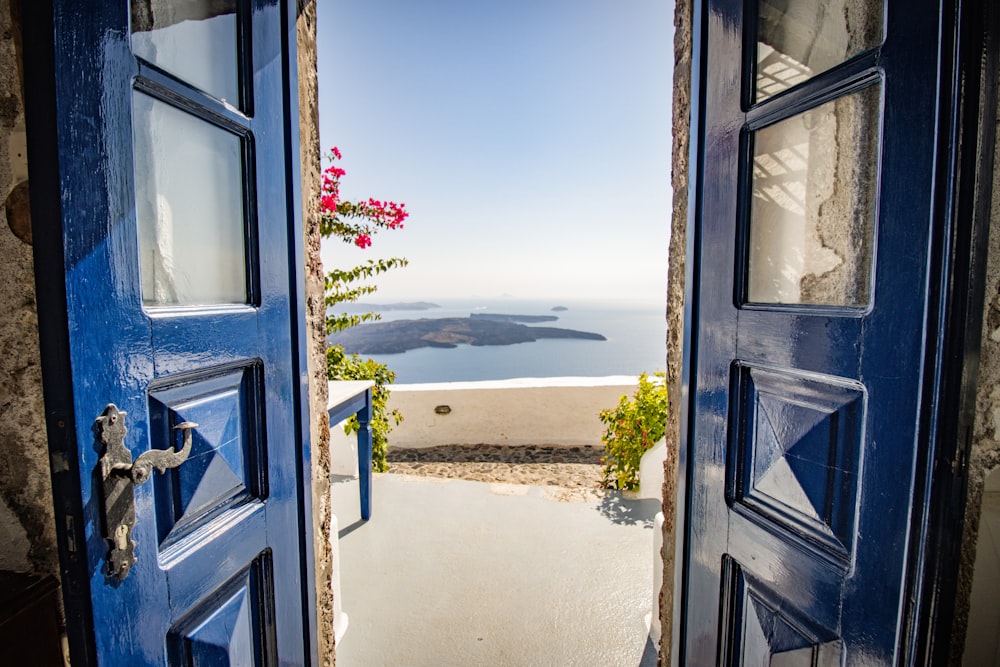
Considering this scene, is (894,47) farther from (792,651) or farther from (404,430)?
(404,430)

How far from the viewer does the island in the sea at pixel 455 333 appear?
775cm

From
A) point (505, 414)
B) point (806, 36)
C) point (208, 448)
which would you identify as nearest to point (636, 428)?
point (505, 414)

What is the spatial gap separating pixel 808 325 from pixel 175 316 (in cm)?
117

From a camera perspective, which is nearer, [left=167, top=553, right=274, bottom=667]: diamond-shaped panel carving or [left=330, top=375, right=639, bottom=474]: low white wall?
[left=167, top=553, right=274, bottom=667]: diamond-shaped panel carving

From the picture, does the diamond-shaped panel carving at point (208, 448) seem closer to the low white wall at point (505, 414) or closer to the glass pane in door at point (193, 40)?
the glass pane in door at point (193, 40)

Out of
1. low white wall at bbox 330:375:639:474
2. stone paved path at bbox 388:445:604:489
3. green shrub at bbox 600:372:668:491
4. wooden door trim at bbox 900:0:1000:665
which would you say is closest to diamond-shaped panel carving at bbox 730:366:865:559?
wooden door trim at bbox 900:0:1000:665

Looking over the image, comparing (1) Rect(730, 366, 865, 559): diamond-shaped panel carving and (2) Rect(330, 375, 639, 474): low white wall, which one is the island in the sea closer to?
(2) Rect(330, 375, 639, 474): low white wall

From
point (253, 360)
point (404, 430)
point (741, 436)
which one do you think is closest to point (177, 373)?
point (253, 360)

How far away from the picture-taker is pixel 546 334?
31.5 feet

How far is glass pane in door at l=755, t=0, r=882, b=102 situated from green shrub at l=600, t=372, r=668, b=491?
7.91 ft

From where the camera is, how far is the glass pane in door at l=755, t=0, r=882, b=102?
839mm

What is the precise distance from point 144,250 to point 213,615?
28.6 inches

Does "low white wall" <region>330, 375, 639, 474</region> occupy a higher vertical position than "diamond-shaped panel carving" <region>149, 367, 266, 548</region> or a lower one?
lower

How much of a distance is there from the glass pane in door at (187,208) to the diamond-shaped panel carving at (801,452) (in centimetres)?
118
